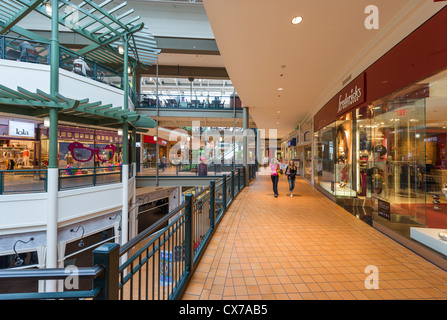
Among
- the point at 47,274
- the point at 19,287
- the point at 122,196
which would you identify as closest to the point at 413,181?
the point at 47,274

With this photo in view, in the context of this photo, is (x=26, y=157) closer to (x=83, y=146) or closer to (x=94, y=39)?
(x=83, y=146)

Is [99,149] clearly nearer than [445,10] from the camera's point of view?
No

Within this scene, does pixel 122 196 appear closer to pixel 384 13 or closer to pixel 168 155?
pixel 384 13

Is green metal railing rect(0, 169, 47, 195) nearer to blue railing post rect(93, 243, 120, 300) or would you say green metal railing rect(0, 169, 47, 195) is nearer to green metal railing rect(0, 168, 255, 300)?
green metal railing rect(0, 168, 255, 300)

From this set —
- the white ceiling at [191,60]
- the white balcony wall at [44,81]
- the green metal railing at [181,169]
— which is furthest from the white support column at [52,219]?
the white ceiling at [191,60]

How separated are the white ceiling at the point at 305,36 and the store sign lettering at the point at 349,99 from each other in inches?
19.2

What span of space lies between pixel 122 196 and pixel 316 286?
28.8 ft

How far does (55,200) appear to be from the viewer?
6.47m

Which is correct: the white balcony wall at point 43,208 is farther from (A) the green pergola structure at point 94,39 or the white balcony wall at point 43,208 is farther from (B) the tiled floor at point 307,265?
(B) the tiled floor at point 307,265

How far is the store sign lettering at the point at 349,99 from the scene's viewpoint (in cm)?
501

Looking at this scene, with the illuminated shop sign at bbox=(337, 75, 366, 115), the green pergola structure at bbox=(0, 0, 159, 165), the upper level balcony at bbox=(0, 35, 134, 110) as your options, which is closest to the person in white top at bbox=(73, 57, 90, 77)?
the upper level balcony at bbox=(0, 35, 134, 110)

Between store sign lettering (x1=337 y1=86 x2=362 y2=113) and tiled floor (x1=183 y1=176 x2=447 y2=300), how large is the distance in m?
3.06

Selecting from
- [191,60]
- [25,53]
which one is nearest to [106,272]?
[25,53]

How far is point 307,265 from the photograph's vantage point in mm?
2846
